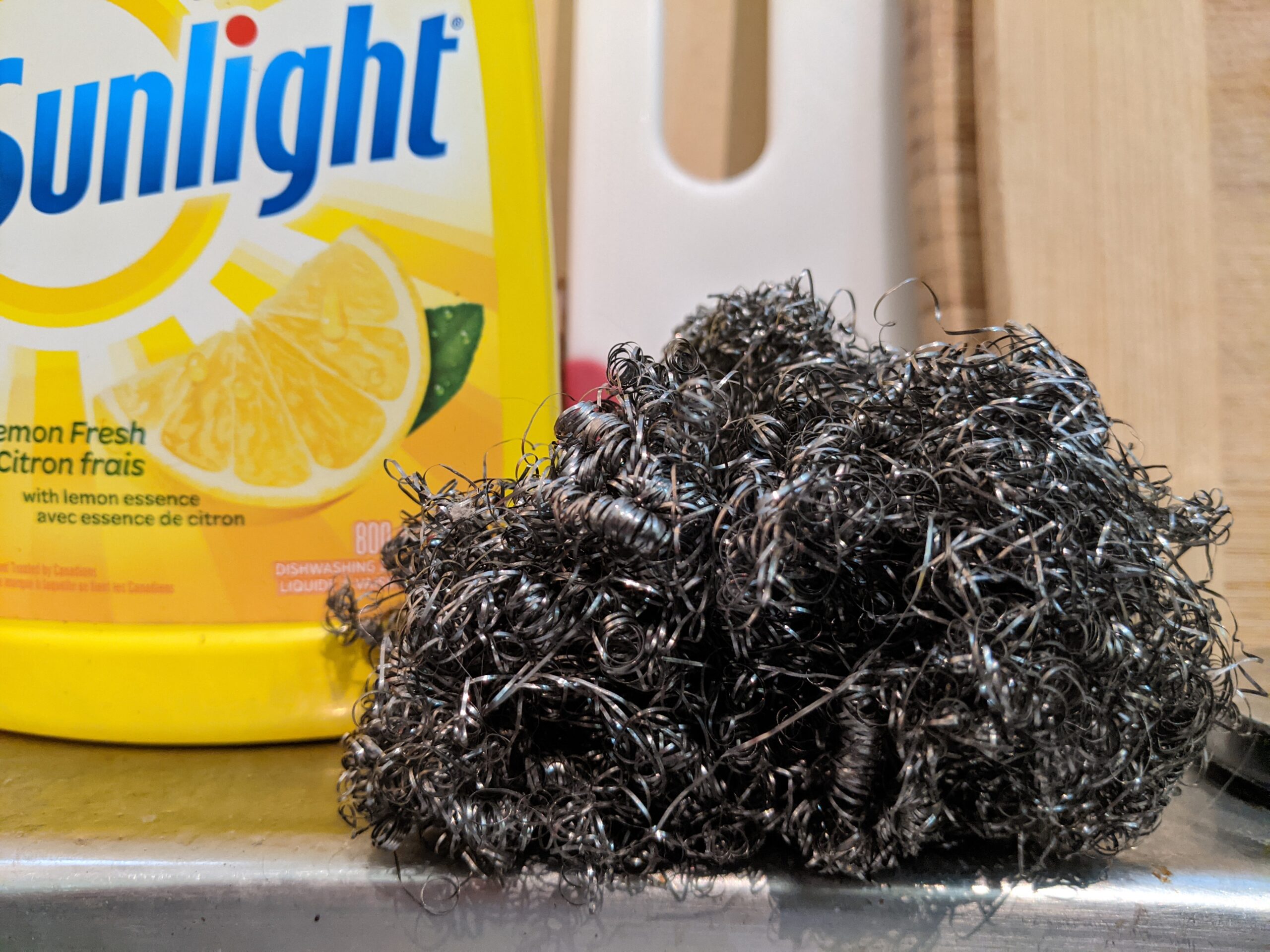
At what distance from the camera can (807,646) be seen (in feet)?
0.67

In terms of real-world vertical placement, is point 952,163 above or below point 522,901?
above

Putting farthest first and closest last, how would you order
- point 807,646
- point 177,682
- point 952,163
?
point 952,163
point 177,682
point 807,646

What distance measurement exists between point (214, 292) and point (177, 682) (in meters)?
0.16

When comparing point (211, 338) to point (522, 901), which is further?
point (211, 338)

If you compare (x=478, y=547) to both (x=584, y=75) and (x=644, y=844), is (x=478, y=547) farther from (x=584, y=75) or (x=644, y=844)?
(x=584, y=75)

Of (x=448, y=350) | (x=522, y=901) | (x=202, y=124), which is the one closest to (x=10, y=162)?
(x=202, y=124)

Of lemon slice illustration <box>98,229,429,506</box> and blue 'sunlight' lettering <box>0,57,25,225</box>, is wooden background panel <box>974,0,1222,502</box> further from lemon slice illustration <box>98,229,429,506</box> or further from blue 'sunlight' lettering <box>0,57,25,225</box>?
blue 'sunlight' lettering <box>0,57,25,225</box>

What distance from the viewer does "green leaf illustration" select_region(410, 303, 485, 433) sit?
347mm

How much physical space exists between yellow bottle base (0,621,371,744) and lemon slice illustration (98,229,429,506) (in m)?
0.06

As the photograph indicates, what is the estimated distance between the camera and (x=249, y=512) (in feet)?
1.11

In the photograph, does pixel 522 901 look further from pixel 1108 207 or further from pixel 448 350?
pixel 1108 207

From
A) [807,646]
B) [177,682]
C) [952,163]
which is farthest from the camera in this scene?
[952,163]

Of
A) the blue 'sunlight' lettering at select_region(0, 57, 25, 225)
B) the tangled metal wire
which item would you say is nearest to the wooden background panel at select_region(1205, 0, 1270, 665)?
the tangled metal wire

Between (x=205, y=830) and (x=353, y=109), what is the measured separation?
0.91ft
